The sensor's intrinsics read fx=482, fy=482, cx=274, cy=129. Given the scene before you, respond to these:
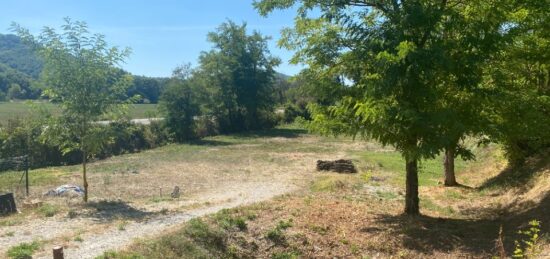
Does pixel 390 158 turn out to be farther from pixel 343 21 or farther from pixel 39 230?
pixel 39 230

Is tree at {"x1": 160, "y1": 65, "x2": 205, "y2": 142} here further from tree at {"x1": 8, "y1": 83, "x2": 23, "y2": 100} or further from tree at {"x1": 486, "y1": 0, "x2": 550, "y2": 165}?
tree at {"x1": 8, "y1": 83, "x2": 23, "y2": 100}

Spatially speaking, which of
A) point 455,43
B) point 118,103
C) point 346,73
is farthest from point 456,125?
point 118,103

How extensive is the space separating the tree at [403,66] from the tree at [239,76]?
46.2 metres

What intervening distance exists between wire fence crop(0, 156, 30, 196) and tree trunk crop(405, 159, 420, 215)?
1336 centimetres

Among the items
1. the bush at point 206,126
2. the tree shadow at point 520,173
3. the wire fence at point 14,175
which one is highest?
the bush at point 206,126

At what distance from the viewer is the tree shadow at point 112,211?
13.4 m

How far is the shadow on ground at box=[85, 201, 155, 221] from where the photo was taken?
13.4m

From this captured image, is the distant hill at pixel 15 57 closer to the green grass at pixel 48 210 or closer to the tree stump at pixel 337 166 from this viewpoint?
the tree stump at pixel 337 166

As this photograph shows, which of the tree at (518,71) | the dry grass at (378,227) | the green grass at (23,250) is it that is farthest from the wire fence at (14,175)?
the tree at (518,71)

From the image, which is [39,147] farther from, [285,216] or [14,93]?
[14,93]

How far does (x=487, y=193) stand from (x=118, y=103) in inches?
521

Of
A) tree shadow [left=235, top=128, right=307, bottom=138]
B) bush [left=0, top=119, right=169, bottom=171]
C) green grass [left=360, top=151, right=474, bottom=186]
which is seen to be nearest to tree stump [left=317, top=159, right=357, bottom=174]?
green grass [left=360, top=151, right=474, bottom=186]

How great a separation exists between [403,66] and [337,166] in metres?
17.7

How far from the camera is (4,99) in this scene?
3939 inches
